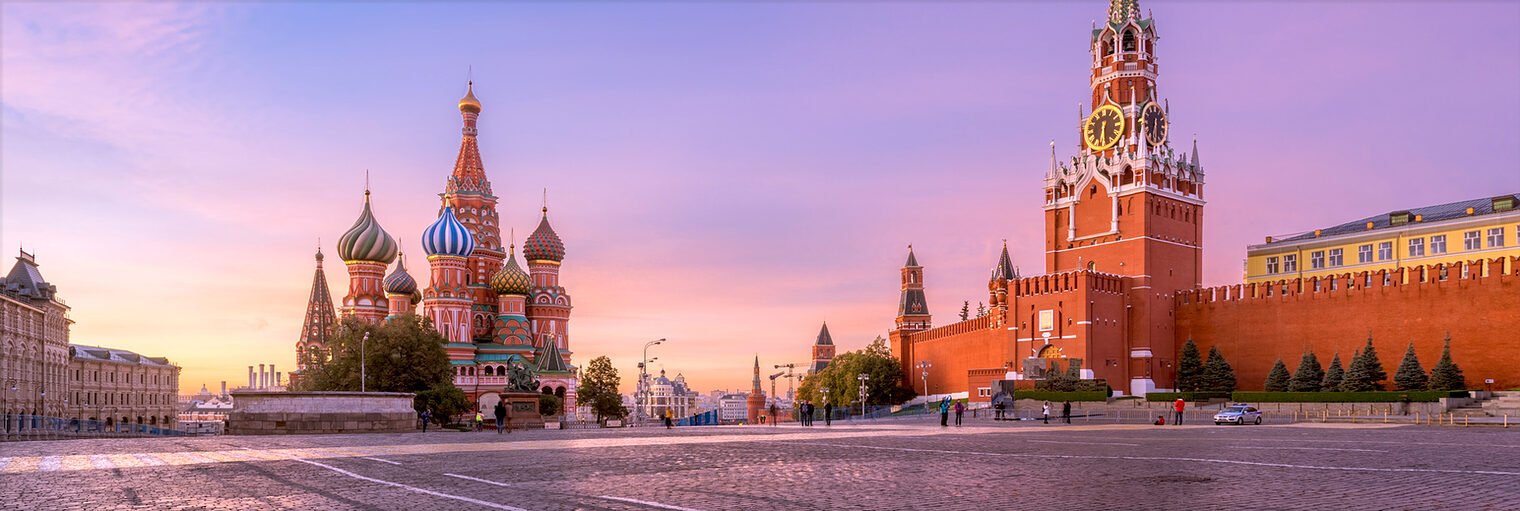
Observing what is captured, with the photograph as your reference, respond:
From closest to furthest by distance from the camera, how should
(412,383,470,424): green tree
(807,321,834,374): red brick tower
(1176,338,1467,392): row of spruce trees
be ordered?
(1176,338,1467,392): row of spruce trees
(412,383,470,424): green tree
(807,321,834,374): red brick tower

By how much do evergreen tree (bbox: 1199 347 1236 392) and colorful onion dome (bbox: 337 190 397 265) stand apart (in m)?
53.4

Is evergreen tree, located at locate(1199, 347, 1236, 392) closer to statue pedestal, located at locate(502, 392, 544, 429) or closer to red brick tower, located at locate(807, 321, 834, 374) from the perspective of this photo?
statue pedestal, located at locate(502, 392, 544, 429)

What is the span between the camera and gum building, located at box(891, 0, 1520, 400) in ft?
161

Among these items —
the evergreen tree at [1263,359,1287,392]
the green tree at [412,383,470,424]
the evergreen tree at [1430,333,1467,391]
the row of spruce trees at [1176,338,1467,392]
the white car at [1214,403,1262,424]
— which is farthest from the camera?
the evergreen tree at [1263,359,1287,392]

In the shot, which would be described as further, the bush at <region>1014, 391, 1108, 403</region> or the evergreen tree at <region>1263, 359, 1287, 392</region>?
the bush at <region>1014, 391, 1108, 403</region>

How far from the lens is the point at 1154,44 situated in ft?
213

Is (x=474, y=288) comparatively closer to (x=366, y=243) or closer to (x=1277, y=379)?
(x=366, y=243)

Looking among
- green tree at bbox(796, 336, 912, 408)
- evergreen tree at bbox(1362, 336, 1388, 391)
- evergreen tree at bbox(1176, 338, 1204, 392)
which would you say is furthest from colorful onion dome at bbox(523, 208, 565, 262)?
evergreen tree at bbox(1362, 336, 1388, 391)

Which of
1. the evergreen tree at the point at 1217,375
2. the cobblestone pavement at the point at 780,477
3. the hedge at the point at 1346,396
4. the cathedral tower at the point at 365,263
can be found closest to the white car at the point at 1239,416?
the hedge at the point at 1346,396

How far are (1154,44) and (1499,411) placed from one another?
31.7 meters

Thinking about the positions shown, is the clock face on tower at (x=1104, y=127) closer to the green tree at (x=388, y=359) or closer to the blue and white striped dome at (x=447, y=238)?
the green tree at (x=388, y=359)

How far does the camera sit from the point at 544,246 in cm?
7812

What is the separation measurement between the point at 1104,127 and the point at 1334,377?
2088cm

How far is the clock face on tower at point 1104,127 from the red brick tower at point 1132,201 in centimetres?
6
